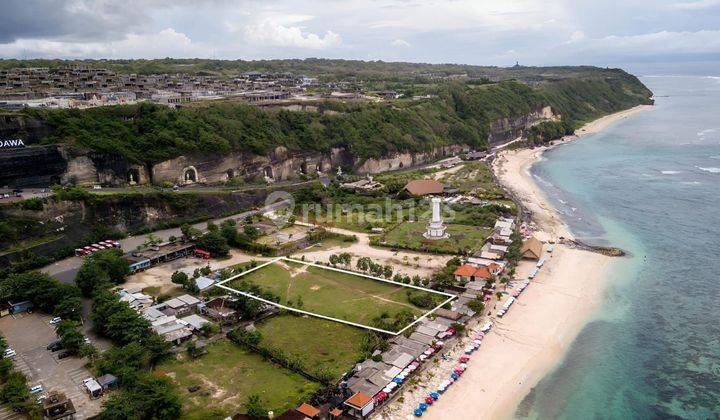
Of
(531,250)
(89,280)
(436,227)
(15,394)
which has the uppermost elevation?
(436,227)

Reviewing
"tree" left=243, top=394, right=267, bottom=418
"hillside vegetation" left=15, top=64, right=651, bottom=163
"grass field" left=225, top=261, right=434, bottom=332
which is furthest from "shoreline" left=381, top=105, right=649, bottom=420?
"hillside vegetation" left=15, top=64, right=651, bottom=163

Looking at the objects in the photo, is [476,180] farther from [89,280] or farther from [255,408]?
[255,408]

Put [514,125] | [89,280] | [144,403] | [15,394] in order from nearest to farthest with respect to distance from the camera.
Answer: [144,403] < [15,394] < [89,280] < [514,125]

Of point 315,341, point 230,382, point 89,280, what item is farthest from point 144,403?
point 89,280

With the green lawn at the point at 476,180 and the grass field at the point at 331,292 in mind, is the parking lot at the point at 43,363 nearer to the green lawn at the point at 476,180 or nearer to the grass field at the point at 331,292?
the grass field at the point at 331,292

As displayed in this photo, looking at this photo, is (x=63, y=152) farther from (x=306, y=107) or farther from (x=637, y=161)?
(x=637, y=161)

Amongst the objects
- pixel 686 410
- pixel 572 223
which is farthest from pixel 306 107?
pixel 686 410

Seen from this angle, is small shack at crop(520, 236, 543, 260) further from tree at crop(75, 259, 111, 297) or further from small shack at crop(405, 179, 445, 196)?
tree at crop(75, 259, 111, 297)

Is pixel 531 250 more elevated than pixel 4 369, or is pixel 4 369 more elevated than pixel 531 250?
pixel 531 250
